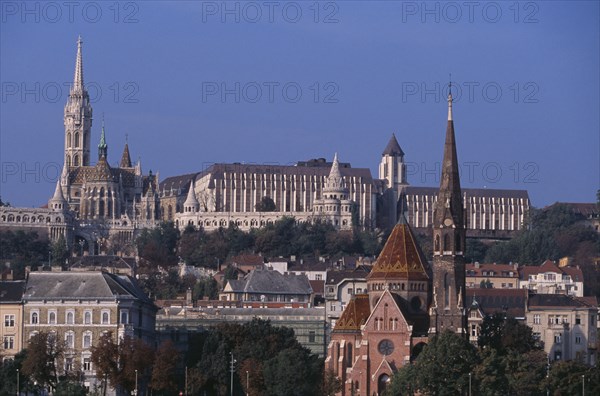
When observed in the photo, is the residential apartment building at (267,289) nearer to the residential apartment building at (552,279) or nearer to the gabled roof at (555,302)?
the residential apartment building at (552,279)

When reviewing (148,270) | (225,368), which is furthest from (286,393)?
(148,270)

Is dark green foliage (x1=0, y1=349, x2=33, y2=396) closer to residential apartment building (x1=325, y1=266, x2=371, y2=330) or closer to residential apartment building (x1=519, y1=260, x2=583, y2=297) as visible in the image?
residential apartment building (x1=325, y1=266, x2=371, y2=330)

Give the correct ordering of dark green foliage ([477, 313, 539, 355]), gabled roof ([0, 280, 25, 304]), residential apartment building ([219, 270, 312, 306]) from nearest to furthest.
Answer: gabled roof ([0, 280, 25, 304])
dark green foliage ([477, 313, 539, 355])
residential apartment building ([219, 270, 312, 306])

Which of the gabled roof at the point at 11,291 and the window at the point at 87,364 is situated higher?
the gabled roof at the point at 11,291

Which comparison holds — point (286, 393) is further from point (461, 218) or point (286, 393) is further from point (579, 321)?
point (579, 321)

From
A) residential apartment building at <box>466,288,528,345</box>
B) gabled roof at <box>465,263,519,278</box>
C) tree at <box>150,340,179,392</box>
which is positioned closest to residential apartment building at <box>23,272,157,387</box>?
tree at <box>150,340,179,392</box>

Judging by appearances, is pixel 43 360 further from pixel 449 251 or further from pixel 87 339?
pixel 449 251

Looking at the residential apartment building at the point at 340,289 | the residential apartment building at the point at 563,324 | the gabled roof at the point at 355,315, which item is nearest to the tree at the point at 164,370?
the gabled roof at the point at 355,315
